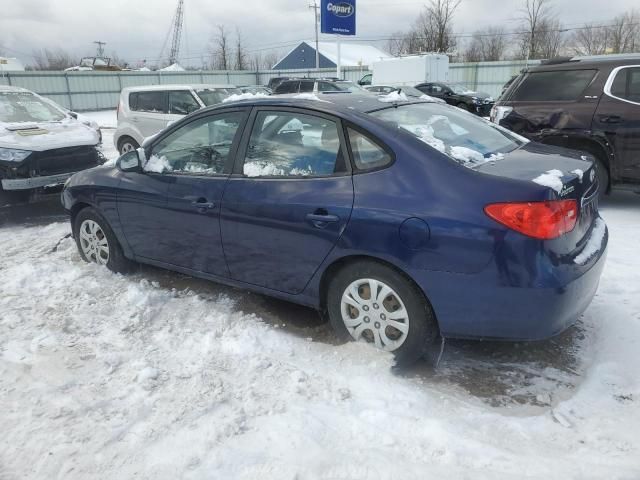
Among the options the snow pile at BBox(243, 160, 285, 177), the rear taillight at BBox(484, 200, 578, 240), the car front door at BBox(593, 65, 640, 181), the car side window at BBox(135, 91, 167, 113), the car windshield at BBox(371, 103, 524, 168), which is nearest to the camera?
the rear taillight at BBox(484, 200, 578, 240)

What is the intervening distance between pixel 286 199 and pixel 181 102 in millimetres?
8353

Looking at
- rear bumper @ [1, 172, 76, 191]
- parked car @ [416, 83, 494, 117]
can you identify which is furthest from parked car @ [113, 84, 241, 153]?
parked car @ [416, 83, 494, 117]

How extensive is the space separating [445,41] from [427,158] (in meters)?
38.4

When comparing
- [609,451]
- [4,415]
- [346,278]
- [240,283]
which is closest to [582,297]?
[609,451]

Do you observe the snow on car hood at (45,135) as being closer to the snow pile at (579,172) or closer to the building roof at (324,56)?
the snow pile at (579,172)

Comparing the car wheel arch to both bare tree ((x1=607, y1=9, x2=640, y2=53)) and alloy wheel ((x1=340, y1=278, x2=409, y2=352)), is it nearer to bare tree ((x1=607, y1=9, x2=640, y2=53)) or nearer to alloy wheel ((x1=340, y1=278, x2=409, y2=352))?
alloy wheel ((x1=340, y1=278, x2=409, y2=352))

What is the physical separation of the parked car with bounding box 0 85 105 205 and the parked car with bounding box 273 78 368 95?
26.9 feet

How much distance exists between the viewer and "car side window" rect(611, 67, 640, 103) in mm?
6230

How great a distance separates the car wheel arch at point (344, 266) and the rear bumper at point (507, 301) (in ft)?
0.29

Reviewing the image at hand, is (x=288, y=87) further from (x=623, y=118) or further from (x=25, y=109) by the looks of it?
(x=623, y=118)

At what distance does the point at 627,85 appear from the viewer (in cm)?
630

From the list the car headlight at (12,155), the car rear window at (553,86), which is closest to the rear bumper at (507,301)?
the car rear window at (553,86)

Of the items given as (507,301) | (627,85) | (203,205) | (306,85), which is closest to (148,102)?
(306,85)

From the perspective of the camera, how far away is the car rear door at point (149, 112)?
1071cm
